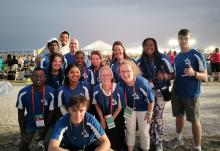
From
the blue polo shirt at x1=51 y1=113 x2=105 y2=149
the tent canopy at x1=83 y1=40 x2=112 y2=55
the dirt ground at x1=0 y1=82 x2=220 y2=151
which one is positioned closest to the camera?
the blue polo shirt at x1=51 y1=113 x2=105 y2=149

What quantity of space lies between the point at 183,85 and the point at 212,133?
187 cm

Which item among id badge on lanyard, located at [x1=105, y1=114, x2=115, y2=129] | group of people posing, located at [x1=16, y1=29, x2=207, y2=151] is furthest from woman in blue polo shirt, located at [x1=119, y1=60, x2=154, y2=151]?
id badge on lanyard, located at [x1=105, y1=114, x2=115, y2=129]

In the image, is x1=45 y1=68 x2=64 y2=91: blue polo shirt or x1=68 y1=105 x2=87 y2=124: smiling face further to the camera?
x1=45 y1=68 x2=64 y2=91: blue polo shirt

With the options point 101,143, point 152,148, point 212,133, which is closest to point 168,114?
point 212,133

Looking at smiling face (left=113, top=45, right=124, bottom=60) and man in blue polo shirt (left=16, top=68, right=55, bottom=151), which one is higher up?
smiling face (left=113, top=45, right=124, bottom=60)

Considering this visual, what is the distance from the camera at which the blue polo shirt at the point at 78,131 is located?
4.28 meters

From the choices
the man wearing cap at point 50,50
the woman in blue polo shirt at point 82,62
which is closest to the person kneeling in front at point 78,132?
the woman in blue polo shirt at point 82,62

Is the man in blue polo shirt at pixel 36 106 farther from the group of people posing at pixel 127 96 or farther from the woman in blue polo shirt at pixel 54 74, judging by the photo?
the woman in blue polo shirt at pixel 54 74

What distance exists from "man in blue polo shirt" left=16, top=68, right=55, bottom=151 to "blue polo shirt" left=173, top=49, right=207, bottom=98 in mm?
2225

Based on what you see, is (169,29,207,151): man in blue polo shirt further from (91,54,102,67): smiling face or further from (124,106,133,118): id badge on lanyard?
(91,54,102,67): smiling face

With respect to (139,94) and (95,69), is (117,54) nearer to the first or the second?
(95,69)

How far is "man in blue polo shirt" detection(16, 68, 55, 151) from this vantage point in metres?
5.42

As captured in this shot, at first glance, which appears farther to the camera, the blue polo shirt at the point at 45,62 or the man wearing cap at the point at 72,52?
the man wearing cap at the point at 72,52

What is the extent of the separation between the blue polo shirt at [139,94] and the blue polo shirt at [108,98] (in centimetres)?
12
